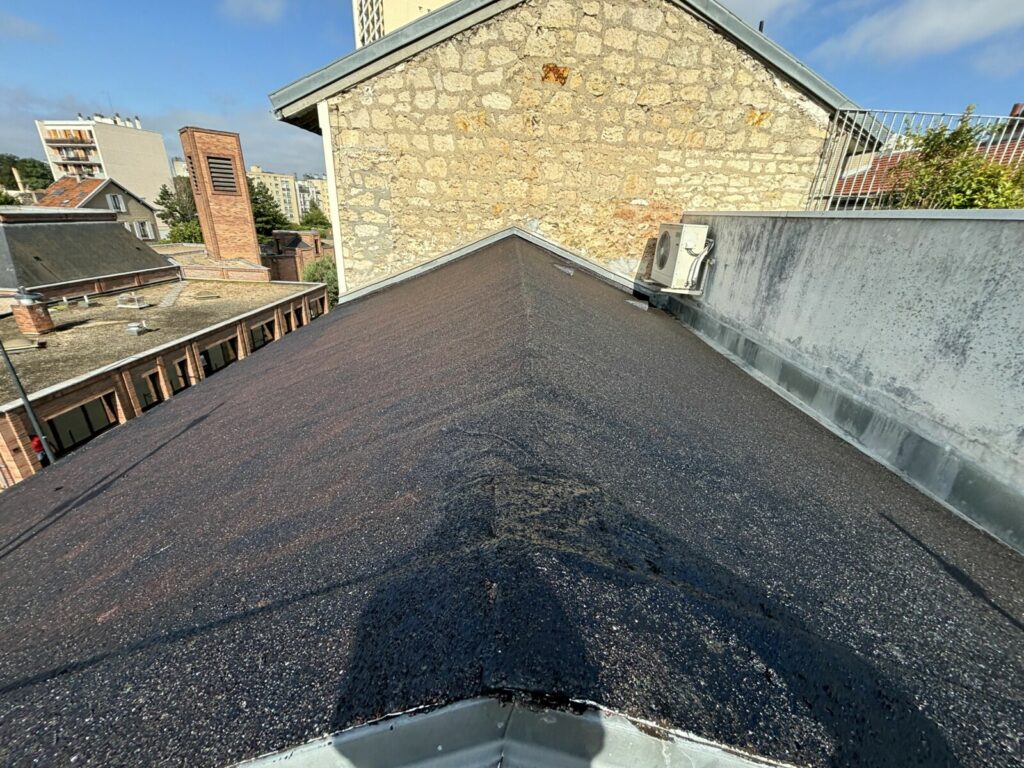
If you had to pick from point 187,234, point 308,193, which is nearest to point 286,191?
point 308,193

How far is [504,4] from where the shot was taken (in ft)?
15.5

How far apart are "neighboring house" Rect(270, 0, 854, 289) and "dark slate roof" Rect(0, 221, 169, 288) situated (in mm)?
20825

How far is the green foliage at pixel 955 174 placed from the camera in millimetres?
4301

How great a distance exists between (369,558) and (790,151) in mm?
7061

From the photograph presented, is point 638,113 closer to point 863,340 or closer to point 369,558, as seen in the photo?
point 863,340

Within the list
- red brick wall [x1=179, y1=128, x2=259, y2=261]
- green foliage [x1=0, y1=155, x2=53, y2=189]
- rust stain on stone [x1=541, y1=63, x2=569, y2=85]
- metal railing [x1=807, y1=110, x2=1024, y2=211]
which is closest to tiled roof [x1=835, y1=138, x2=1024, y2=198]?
metal railing [x1=807, y1=110, x2=1024, y2=211]

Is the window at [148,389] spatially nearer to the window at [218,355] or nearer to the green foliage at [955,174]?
the window at [218,355]

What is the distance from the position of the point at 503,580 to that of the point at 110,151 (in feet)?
253

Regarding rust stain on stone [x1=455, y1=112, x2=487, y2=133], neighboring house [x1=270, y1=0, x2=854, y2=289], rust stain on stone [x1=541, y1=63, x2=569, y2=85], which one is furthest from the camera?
rust stain on stone [x1=455, y1=112, x2=487, y2=133]

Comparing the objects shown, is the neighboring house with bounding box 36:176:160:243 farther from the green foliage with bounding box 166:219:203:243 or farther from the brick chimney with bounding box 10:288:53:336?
the brick chimney with bounding box 10:288:53:336

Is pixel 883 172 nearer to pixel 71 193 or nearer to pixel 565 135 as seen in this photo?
pixel 565 135

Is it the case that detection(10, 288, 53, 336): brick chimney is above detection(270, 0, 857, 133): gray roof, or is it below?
below

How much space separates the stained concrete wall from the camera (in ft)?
5.98

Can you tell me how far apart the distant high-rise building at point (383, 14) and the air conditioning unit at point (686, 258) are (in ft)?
28.7
